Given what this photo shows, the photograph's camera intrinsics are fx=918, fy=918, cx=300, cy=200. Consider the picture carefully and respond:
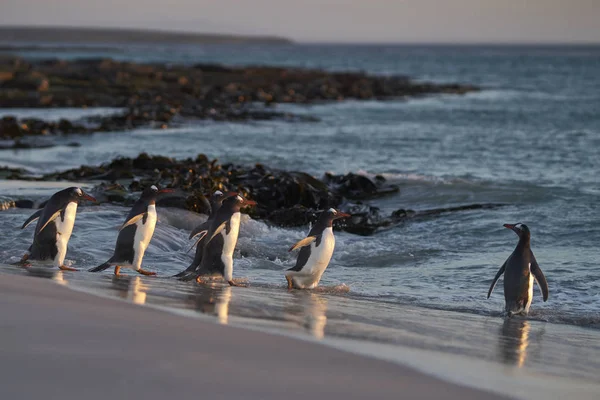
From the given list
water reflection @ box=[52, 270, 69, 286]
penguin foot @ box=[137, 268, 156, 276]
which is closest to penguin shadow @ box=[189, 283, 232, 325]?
penguin foot @ box=[137, 268, 156, 276]

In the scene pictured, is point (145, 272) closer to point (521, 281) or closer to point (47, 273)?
point (47, 273)

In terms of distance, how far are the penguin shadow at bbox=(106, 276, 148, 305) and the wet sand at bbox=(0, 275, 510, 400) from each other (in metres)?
0.69

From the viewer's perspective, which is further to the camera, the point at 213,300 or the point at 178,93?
the point at 178,93

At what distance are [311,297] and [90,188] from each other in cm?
568

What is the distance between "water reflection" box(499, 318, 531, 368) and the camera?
493 centimetres

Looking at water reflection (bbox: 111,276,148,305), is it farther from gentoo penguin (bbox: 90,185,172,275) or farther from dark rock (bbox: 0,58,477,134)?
dark rock (bbox: 0,58,477,134)

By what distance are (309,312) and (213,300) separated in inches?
26.7

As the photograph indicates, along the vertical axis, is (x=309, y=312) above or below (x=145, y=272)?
above

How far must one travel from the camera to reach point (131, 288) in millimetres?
6324

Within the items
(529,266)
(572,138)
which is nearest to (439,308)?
(529,266)

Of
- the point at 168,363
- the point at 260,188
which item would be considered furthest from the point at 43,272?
the point at 260,188

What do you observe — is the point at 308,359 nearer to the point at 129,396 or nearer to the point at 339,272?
the point at 129,396

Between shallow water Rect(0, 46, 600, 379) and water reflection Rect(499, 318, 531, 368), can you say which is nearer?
water reflection Rect(499, 318, 531, 368)

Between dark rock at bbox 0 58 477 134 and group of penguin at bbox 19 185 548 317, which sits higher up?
group of penguin at bbox 19 185 548 317
